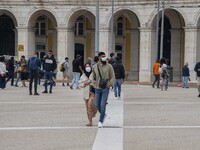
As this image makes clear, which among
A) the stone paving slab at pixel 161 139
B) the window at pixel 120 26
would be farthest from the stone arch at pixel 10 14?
the stone paving slab at pixel 161 139

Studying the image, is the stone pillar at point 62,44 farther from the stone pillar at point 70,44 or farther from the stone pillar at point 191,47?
the stone pillar at point 191,47

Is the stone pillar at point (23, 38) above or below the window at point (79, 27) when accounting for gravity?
below

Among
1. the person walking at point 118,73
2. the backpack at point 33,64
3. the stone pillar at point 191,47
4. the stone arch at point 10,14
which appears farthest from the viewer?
the stone arch at point 10,14

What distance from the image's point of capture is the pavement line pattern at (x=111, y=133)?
1256cm

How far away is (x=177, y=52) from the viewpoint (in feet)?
164

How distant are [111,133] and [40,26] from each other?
41229 millimetres

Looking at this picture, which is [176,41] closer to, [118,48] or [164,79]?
[118,48]

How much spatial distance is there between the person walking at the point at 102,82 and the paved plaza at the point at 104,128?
1.67 ft

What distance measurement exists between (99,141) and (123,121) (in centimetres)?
341

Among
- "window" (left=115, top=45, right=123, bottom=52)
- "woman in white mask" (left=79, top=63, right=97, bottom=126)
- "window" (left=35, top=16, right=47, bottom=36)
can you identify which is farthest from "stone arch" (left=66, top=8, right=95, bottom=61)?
"woman in white mask" (left=79, top=63, right=97, bottom=126)

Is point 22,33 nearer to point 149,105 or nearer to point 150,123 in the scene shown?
point 149,105

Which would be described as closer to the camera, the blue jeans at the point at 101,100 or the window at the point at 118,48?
the blue jeans at the point at 101,100

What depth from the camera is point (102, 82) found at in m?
15.0

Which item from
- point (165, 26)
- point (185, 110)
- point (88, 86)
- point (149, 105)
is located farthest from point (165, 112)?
point (165, 26)
